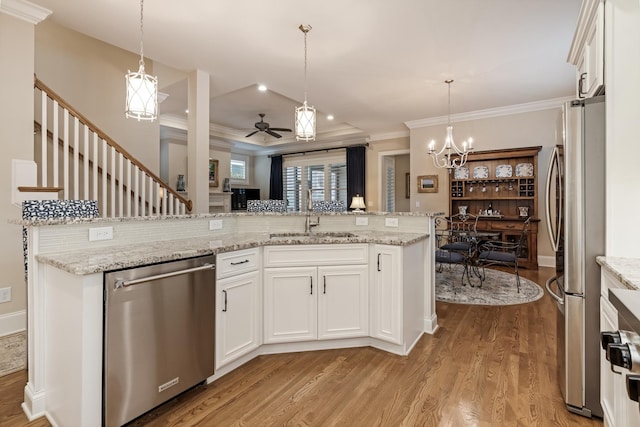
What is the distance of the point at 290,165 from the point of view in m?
9.71

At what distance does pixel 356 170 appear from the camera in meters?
8.27

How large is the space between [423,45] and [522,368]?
3.17m

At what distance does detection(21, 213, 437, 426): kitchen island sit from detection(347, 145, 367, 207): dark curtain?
17.2ft

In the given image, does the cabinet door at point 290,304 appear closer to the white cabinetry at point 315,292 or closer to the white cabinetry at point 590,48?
the white cabinetry at point 315,292

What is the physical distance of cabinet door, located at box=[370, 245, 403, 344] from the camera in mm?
2410

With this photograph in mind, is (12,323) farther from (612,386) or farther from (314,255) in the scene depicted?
(612,386)

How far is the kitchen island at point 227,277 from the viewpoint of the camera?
1508 mm

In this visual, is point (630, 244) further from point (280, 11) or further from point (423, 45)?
point (280, 11)

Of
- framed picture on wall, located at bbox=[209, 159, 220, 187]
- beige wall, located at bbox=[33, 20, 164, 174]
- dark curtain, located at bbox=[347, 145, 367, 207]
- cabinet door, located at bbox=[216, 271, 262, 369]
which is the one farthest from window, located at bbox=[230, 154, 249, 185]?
cabinet door, located at bbox=[216, 271, 262, 369]

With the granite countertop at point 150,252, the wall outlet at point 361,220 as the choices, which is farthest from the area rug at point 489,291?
the granite countertop at point 150,252

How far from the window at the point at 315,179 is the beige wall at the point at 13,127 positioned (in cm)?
621

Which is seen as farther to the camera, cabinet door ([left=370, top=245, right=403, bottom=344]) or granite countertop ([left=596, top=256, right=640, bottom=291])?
cabinet door ([left=370, top=245, right=403, bottom=344])

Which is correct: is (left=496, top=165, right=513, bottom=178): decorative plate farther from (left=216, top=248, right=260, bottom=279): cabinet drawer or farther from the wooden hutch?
(left=216, top=248, right=260, bottom=279): cabinet drawer

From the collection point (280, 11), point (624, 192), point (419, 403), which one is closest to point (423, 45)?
point (280, 11)
